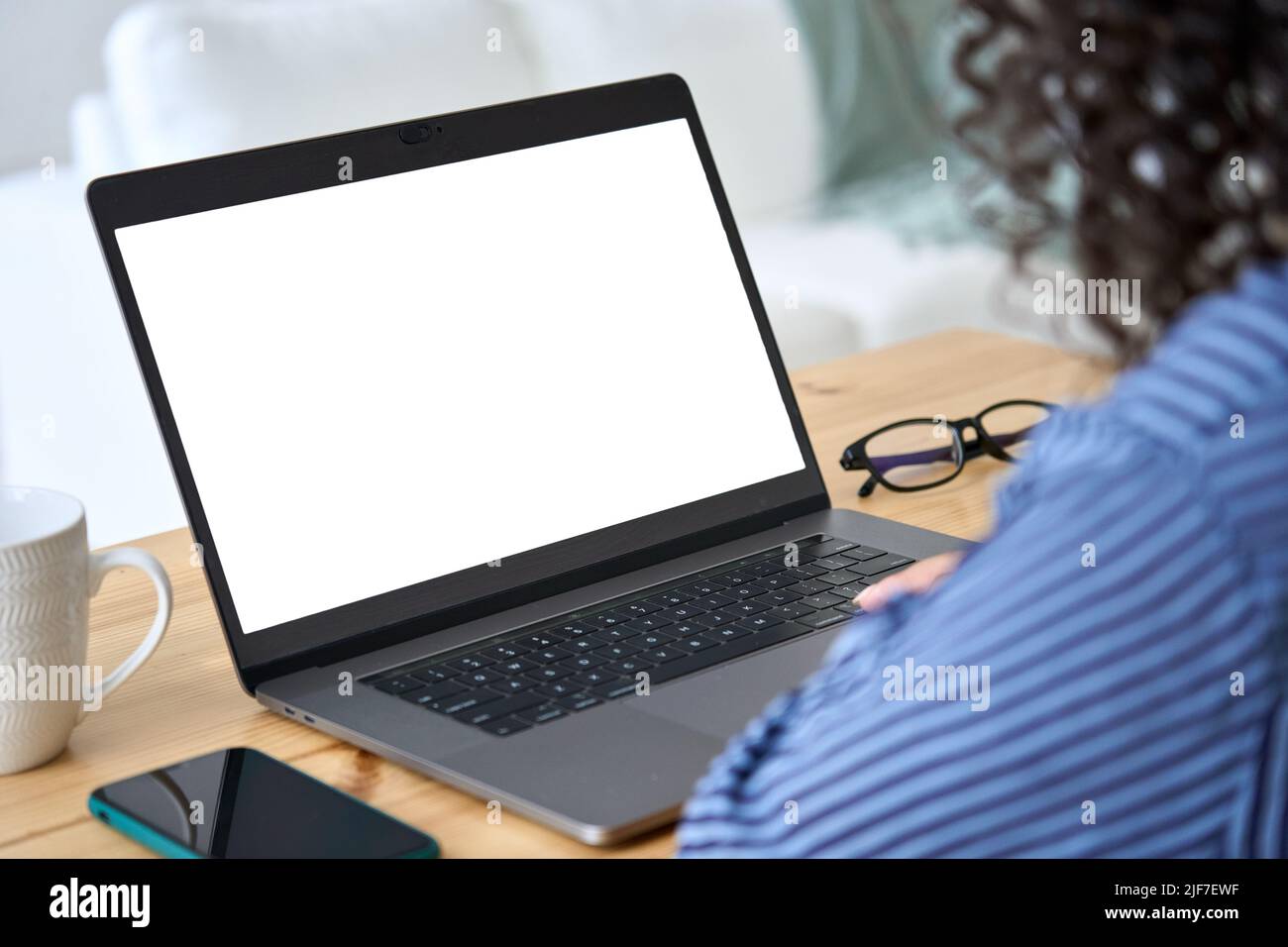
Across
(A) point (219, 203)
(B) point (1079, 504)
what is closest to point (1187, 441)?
(B) point (1079, 504)

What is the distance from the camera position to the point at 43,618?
687 millimetres

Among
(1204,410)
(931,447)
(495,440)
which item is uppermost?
(1204,410)

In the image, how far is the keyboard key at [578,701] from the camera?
714 mm

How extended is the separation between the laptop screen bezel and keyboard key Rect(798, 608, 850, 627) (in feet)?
0.43

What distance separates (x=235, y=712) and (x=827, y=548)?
0.36 m

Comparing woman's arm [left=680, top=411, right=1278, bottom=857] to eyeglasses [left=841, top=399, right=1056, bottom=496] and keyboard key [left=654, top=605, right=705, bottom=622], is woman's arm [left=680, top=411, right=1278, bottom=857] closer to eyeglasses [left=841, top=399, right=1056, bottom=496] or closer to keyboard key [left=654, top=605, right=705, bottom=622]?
keyboard key [left=654, top=605, right=705, bottom=622]

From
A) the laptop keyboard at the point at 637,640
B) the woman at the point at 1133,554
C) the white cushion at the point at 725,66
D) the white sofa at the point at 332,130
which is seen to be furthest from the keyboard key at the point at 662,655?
A: the white cushion at the point at 725,66

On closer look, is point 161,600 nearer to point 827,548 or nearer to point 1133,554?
point 827,548

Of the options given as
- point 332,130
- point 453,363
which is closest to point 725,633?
point 453,363

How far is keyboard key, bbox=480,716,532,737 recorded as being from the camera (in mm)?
693

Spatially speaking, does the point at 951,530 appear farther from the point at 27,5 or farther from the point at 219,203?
the point at 27,5

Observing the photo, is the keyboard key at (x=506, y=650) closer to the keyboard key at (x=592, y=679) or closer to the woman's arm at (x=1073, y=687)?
the keyboard key at (x=592, y=679)

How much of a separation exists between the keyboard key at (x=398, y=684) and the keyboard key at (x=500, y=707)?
1.9 inches

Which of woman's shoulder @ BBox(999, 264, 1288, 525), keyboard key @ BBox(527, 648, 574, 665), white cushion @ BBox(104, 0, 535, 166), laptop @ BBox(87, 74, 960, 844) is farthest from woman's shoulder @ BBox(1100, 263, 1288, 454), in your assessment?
white cushion @ BBox(104, 0, 535, 166)
